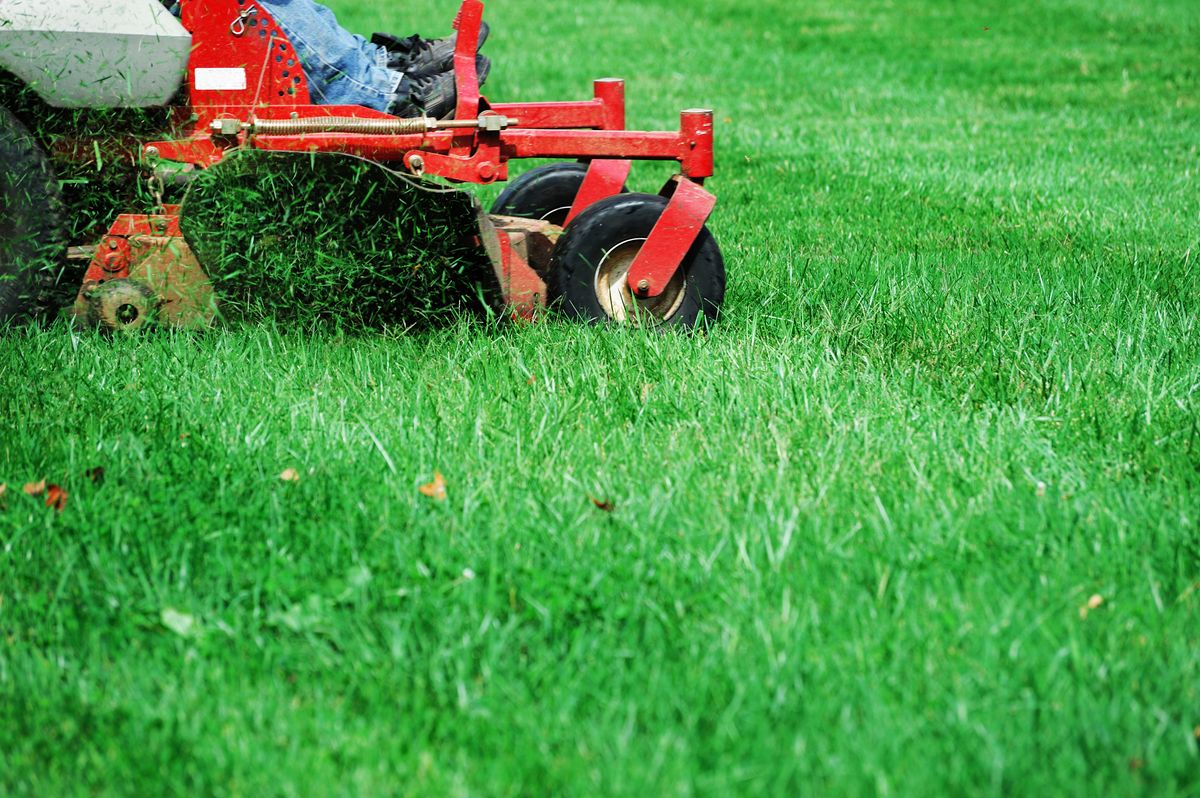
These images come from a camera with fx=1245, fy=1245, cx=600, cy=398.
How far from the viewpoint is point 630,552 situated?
2.52 m

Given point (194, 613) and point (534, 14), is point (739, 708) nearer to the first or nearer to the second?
point (194, 613)

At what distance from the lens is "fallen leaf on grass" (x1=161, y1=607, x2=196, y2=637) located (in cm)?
229

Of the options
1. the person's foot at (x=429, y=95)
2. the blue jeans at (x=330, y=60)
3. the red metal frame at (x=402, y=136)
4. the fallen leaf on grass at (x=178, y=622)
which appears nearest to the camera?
the fallen leaf on grass at (x=178, y=622)

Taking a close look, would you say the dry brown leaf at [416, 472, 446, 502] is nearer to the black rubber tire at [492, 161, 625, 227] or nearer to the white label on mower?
the white label on mower

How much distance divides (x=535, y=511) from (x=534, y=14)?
14.3 metres

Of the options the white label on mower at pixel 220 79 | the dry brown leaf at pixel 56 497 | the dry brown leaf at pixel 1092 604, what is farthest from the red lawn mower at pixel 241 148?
the dry brown leaf at pixel 1092 604

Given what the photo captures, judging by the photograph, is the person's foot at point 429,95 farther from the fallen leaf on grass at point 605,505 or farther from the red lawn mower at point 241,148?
the fallen leaf on grass at point 605,505

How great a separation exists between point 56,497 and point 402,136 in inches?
65.2

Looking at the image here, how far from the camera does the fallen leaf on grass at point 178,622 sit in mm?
2287

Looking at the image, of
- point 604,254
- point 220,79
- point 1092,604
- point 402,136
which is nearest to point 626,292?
point 604,254

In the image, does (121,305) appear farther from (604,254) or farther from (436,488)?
(436,488)

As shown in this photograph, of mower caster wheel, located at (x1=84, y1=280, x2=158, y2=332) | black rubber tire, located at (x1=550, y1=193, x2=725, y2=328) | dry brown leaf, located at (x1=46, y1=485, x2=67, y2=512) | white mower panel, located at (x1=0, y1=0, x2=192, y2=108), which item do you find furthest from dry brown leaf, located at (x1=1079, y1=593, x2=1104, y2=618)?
white mower panel, located at (x1=0, y1=0, x2=192, y2=108)

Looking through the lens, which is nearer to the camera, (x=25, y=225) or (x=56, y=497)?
(x=56, y=497)

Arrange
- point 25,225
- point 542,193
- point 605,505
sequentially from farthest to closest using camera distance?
1. point 542,193
2. point 25,225
3. point 605,505
